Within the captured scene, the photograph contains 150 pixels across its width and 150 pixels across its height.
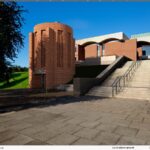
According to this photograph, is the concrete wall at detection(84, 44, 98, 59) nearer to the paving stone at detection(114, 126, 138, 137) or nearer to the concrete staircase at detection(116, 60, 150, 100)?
the concrete staircase at detection(116, 60, 150, 100)

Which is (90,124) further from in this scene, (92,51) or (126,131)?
(92,51)

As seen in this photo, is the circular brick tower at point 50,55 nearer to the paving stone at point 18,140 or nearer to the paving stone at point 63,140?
the paving stone at point 18,140

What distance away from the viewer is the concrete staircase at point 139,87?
1244 centimetres

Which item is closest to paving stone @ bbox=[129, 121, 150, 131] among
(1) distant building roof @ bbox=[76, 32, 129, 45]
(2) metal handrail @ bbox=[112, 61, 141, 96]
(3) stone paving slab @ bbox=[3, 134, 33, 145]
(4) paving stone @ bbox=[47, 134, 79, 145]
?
(4) paving stone @ bbox=[47, 134, 79, 145]

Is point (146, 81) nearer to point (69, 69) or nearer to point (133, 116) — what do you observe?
point (133, 116)

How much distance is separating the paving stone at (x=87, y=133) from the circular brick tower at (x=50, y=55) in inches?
638

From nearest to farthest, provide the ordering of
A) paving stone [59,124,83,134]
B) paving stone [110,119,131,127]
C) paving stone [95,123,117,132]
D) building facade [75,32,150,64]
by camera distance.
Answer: paving stone [59,124,83,134] → paving stone [95,123,117,132] → paving stone [110,119,131,127] → building facade [75,32,150,64]

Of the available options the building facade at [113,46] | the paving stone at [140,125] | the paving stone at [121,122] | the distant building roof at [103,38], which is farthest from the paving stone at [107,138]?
the distant building roof at [103,38]

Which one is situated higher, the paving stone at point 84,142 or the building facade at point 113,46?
the building facade at point 113,46

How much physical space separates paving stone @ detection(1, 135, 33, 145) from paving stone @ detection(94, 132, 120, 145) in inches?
77.6

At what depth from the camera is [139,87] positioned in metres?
13.9

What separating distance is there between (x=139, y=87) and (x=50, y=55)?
41.2 ft

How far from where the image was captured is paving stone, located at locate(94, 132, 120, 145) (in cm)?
425

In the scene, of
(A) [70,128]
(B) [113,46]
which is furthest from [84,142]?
(B) [113,46]
